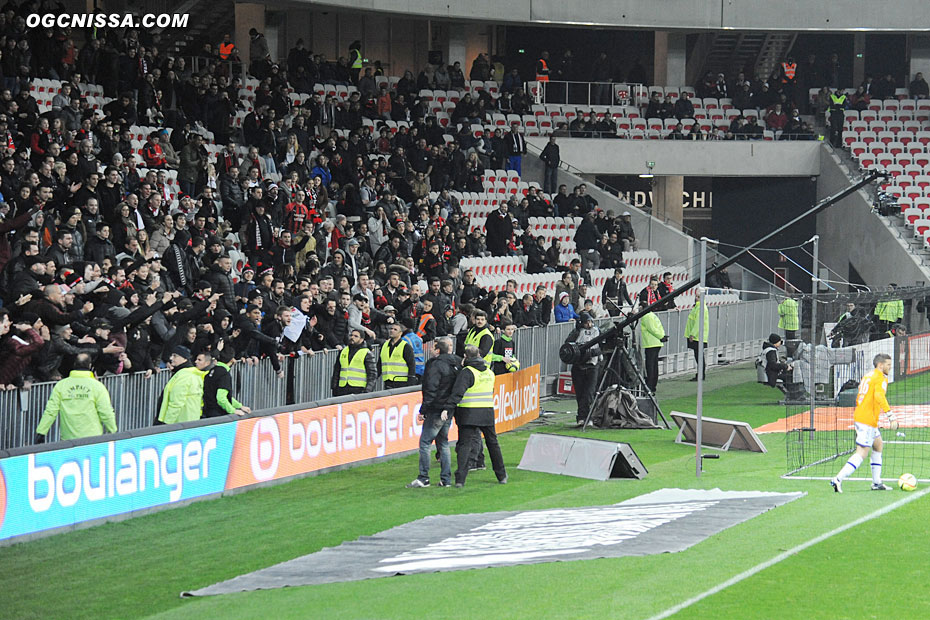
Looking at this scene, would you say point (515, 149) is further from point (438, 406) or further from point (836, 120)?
point (438, 406)

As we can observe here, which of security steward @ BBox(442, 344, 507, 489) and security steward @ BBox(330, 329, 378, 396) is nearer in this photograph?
security steward @ BBox(442, 344, 507, 489)

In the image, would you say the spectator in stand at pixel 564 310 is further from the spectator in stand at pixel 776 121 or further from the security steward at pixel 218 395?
the spectator in stand at pixel 776 121

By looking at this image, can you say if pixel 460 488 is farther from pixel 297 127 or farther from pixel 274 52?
pixel 274 52

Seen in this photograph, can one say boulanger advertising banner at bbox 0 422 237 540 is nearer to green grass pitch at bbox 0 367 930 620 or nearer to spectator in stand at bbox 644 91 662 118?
green grass pitch at bbox 0 367 930 620

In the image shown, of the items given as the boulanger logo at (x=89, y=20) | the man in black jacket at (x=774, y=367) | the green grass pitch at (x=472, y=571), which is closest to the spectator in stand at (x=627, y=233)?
the man in black jacket at (x=774, y=367)

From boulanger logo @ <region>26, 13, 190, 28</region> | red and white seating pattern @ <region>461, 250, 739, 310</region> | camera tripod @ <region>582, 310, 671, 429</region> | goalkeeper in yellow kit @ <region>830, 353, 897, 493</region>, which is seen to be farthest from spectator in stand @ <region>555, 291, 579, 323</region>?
goalkeeper in yellow kit @ <region>830, 353, 897, 493</region>

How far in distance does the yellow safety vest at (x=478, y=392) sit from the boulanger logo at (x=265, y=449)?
2.28 m

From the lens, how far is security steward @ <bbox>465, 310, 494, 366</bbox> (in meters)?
18.2

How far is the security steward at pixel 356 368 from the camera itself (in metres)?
18.0

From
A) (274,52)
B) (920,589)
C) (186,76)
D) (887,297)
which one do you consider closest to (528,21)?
(274,52)

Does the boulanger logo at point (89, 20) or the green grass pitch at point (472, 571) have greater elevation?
the boulanger logo at point (89, 20)

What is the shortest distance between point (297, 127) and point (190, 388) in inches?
536

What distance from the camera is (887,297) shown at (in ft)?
78.4

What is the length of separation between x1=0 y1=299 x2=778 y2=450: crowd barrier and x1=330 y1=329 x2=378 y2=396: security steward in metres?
0.54
